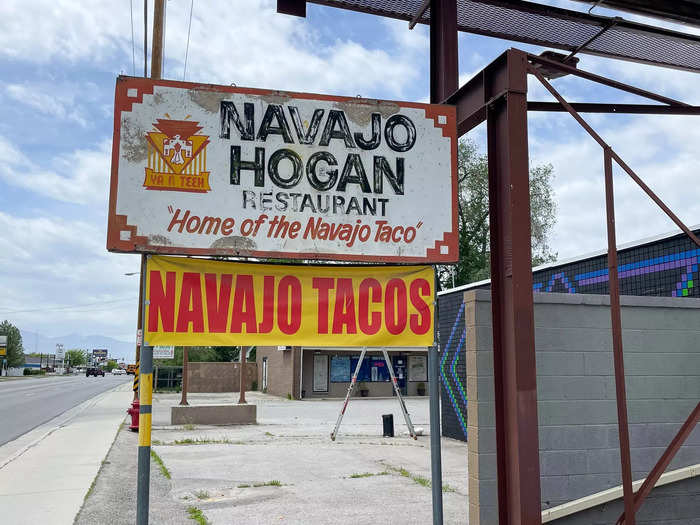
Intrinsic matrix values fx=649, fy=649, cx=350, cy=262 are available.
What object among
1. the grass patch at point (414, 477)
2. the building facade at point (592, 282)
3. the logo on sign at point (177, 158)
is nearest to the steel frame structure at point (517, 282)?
the logo on sign at point (177, 158)

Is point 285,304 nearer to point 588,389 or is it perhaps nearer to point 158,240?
point 158,240

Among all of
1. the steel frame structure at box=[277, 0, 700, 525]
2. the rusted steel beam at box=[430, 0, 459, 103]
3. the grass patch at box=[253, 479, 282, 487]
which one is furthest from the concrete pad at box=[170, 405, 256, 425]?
the steel frame structure at box=[277, 0, 700, 525]

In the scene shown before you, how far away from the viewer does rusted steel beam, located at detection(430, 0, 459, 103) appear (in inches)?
251

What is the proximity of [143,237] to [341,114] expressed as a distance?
1971mm

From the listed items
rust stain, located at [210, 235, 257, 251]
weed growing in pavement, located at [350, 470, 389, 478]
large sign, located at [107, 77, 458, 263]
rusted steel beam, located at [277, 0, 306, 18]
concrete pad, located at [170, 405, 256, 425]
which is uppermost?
rusted steel beam, located at [277, 0, 306, 18]

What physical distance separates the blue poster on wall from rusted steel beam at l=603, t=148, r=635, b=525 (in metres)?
31.2

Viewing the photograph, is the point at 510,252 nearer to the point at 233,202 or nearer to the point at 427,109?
the point at 427,109

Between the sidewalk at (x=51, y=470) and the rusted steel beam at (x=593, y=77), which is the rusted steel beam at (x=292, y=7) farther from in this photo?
the sidewalk at (x=51, y=470)

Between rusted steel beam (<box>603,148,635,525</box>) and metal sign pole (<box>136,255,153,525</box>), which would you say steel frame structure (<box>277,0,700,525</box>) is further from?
metal sign pole (<box>136,255,153,525</box>)

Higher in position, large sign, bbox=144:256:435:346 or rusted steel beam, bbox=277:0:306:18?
rusted steel beam, bbox=277:0:306:18

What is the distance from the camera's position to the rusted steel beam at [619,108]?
562 cm

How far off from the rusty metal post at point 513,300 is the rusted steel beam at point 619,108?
0.57 m

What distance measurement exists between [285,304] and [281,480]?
17.2ft

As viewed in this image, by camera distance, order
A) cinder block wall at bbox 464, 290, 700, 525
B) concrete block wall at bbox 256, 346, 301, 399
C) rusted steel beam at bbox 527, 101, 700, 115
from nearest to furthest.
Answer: rusted steel beam at bbox 527, 101, 700, 115 → cinder block wall at bbox 464, 290, 700, 525 → concrete block wall at bbox 256, 346, 301, 399
